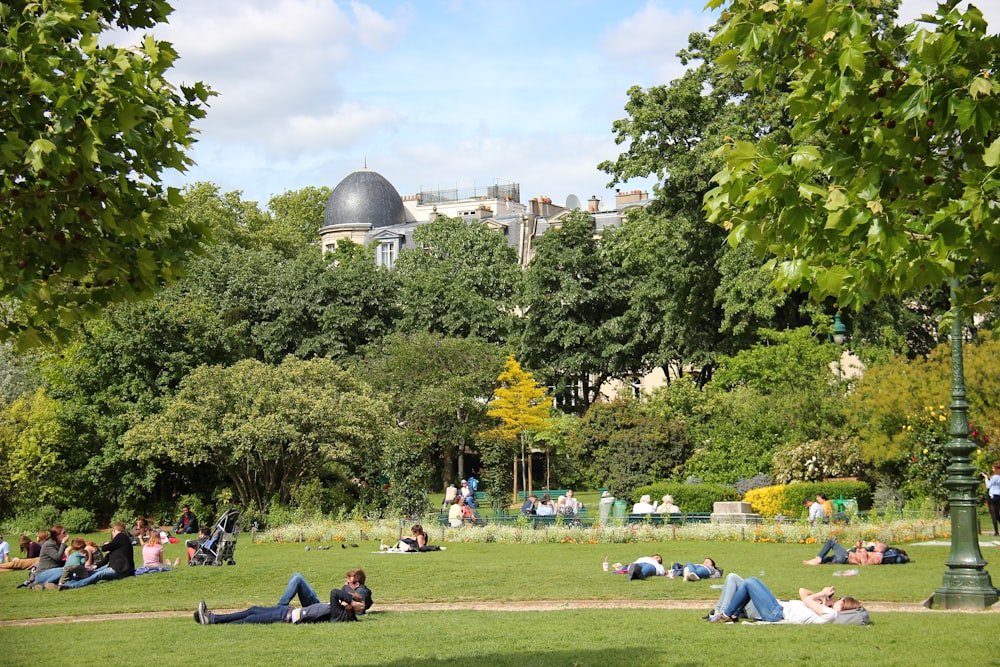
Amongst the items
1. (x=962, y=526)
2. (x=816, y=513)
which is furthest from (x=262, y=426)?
(x=962, y=526)

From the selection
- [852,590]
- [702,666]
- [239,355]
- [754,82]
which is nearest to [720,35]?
[754,82]

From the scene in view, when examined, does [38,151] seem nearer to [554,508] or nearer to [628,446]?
[554,508]

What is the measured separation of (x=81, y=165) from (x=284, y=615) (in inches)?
362

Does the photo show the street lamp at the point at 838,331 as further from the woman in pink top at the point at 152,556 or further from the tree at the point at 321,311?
the tree at the point at 321,311

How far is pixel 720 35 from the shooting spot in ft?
25.3

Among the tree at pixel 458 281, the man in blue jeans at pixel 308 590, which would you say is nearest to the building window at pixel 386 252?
the tree at pixel 458 281

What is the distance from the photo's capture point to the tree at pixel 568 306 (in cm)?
5588

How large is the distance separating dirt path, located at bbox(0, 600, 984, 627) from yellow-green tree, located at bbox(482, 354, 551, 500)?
1144 inches

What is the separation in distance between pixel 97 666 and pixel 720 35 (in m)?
8.72

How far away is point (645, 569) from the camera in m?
19.3

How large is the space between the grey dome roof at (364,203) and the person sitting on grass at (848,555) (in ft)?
253

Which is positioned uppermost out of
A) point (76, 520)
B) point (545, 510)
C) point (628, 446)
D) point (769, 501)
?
point (628, 446)

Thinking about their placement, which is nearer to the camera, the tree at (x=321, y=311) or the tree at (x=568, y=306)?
the tree at (x=568, y=306)

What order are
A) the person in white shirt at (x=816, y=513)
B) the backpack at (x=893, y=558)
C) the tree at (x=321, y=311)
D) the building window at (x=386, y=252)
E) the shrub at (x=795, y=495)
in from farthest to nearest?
the building window at (x=386, y=252) → the tree at (x=321, y=311) → the shrub at (x=795, y=495) → the person in white shirt at (x=816, y=513) → the backpack at (x=893, y=558)
